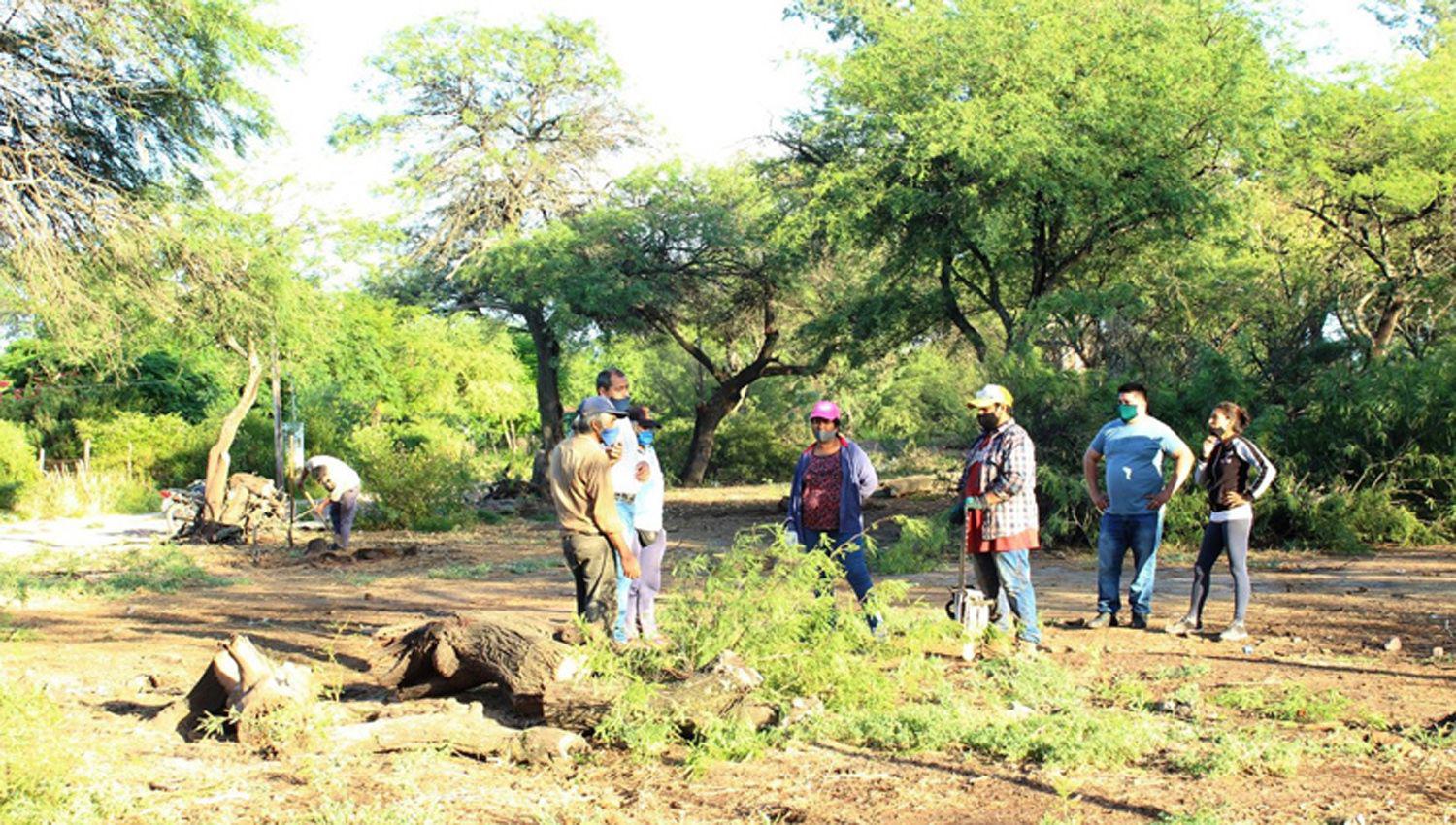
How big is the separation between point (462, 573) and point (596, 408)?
23.4ft

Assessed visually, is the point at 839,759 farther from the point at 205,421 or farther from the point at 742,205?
the point at 205,421

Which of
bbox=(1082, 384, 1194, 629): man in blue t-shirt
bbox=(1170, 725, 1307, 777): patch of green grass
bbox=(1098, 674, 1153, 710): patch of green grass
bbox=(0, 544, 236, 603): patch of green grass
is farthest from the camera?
bbox=(0, 544, 236, 603): patch of green grass

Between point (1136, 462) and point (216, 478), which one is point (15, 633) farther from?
point (216, 478)

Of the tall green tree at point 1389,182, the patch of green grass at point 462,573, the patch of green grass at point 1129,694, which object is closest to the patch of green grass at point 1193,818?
the patch of green grass at point 1129,694

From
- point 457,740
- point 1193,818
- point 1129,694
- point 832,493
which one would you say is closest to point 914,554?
point 832,493

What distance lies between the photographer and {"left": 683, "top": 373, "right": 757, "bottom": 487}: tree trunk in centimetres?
3027

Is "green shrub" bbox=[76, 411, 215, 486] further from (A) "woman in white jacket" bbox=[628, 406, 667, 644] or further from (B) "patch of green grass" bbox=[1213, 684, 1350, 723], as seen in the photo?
(B) "patch of green grass" bbox=[1213, 684, 1350, 723]

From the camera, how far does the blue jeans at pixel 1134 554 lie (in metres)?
9.19

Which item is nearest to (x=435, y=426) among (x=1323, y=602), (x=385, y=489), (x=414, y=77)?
(x=414, y=77)

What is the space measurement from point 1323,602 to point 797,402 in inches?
970

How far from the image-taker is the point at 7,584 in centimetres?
1226

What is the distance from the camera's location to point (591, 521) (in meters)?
7.48

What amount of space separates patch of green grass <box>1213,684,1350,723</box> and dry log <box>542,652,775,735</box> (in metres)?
2.42

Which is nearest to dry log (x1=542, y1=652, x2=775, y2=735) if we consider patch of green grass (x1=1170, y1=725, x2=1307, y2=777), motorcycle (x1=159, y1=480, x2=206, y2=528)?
patch of green grass (x1=1170, y1=725, x2=1307, y2=777)
